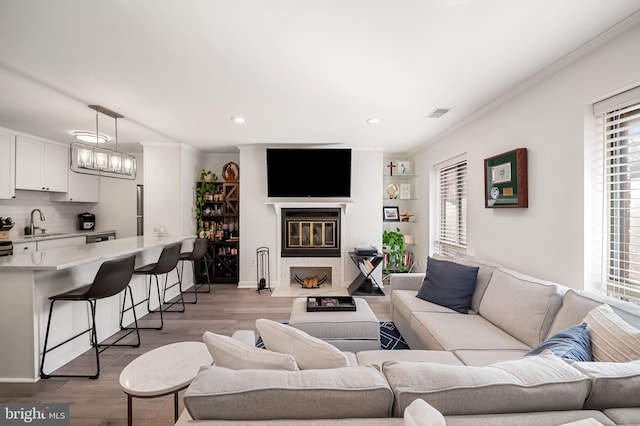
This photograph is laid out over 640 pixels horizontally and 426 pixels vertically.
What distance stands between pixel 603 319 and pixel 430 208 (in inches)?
123

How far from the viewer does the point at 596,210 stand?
1.84 meters

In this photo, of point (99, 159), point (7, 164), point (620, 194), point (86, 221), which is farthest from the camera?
point (86, 221)

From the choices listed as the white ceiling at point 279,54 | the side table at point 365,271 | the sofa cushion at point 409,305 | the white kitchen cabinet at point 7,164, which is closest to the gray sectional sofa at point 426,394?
the sofa cushion at point 409,305

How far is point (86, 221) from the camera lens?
15.9ft

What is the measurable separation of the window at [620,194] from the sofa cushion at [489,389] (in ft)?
4.48

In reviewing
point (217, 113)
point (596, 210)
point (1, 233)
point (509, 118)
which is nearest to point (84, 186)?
point (1, 233)

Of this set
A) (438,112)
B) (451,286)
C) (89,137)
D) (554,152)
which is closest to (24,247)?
(89,137)

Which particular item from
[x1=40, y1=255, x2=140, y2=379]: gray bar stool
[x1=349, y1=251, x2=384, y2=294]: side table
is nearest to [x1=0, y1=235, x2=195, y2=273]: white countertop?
[x1=40, y1=255, x2=140, y2=379]: gray bar stool

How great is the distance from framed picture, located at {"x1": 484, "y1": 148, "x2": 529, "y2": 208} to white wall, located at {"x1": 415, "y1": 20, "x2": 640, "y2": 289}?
0.06 meters

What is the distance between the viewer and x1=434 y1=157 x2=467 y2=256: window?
138 inches

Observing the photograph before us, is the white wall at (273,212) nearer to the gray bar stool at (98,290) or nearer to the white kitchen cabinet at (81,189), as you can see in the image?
the gray bar stool at (98,290)

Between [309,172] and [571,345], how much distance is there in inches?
144
